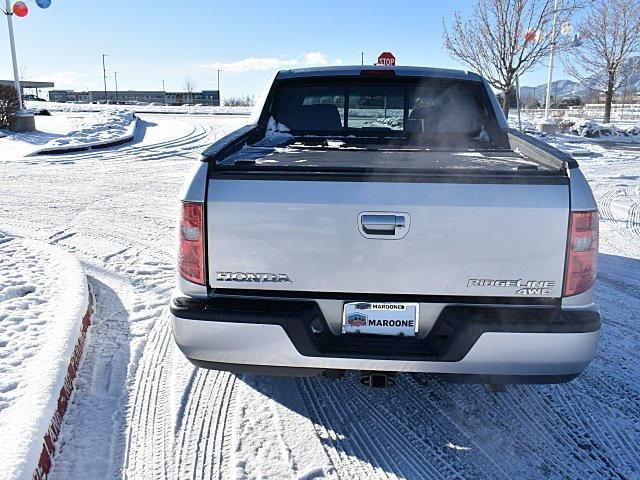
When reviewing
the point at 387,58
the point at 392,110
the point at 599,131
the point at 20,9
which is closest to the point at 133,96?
the point at 20,9

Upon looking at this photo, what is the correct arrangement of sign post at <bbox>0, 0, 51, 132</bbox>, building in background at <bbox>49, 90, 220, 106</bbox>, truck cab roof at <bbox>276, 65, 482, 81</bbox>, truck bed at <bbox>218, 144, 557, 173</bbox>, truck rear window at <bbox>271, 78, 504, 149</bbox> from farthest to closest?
building in background at <bbox>49, 90, 220, 106</bbox> → sign post at <bbox>0, 0, 51, 132</bbox> → truck rear window at <bbox>271, 78, 504, 149</bbox> → truck cab roof at <bbox>276, 65, 482, 81</bbox> → truck bed at <bbox>218, 144, 557, 173</bbox>

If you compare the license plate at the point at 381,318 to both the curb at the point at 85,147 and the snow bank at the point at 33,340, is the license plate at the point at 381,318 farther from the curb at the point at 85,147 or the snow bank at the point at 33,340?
the curb at the point at 85,147

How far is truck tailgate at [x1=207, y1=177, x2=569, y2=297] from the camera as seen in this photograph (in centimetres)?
221

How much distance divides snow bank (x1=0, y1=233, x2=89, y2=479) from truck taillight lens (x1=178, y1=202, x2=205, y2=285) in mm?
1021

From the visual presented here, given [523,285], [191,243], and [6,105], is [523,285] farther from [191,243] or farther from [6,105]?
[6,105]

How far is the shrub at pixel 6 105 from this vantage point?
1798 cm

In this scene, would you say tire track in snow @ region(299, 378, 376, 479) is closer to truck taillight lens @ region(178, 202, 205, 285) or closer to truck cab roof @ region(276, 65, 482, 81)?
truck taillight lens @ region(178, 202, 205, 285)

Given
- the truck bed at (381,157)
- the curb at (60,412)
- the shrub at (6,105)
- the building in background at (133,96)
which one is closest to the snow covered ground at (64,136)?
the shrub at (6,105)

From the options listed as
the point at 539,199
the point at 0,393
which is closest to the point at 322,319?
the point at 539,199

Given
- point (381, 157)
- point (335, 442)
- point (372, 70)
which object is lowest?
point (335, 442)

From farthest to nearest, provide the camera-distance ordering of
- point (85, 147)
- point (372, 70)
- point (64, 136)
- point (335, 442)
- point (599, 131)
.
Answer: point (599, 131)
point (64, 136)
point (85, 147)
point (372, 70)
point (335, 442)

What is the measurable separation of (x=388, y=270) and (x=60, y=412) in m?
1.92

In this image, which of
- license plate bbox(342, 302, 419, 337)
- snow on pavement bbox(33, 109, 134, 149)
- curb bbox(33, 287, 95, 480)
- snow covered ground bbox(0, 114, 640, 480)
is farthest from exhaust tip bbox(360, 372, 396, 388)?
snow on pavement bbox(33, 109, 134, 149)

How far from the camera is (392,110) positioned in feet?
14.3
